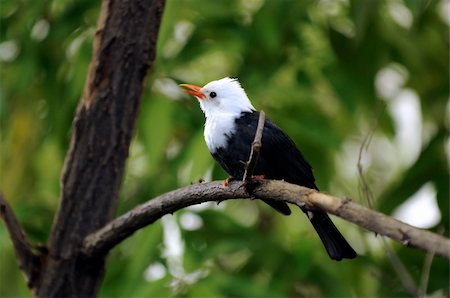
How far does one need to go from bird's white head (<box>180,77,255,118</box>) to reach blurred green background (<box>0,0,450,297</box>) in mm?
426

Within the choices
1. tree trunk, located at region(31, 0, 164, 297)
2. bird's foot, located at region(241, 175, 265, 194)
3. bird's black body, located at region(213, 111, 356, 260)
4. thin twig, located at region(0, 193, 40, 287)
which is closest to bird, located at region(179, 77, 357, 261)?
bird's black body, located at region(213, 111, 356, 260)

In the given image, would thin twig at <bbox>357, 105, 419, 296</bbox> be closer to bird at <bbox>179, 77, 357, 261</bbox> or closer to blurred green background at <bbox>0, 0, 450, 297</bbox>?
bird at <bbox>179, 77, 357, 261</bbox>

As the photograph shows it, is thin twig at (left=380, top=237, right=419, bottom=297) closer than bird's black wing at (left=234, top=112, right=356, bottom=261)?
Yes

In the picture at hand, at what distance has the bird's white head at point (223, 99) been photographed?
4.62 metres

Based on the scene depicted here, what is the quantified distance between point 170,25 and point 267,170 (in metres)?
1.55

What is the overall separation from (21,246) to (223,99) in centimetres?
123

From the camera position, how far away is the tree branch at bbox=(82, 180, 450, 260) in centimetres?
269

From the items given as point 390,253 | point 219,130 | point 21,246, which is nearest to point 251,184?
point 390,253

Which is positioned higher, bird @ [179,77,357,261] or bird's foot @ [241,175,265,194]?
bird's foot @ [241,175,265,194]

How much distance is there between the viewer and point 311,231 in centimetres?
571

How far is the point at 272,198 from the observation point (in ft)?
10.9

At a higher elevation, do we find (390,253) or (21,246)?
(390,253)

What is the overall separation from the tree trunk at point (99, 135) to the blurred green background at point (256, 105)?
21.7 inches

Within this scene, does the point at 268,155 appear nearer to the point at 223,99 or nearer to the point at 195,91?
the point at 223,99
